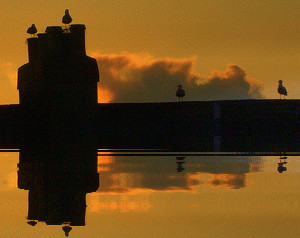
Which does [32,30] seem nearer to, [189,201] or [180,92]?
[180,92]

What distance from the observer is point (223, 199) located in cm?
1027

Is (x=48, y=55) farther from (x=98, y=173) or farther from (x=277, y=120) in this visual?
(x=98, y=173)

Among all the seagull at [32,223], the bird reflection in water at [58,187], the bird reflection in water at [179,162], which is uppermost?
the bird reflection in water at [179,162]

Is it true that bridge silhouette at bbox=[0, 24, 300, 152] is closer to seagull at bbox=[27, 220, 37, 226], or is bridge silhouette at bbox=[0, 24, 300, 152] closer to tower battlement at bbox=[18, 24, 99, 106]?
tower battlement at bbox=[18, 24, 99, 106]

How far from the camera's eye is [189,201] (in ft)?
33.2

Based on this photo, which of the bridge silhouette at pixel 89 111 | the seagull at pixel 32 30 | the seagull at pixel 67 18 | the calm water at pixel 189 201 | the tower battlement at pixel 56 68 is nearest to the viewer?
the calm water at pixel 189 201

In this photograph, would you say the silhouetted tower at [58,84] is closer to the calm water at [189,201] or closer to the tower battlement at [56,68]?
the tower battlement at [56,68]

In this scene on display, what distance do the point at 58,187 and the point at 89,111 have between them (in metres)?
26.8

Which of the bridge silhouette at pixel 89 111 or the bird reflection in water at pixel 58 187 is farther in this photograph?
the bridge silhouette at pixel 89 111

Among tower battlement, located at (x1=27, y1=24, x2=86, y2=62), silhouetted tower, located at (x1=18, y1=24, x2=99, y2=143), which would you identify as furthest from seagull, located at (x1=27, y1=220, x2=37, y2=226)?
tower battlement, located at (x1=27, y1=24, x2=86, y2=62)

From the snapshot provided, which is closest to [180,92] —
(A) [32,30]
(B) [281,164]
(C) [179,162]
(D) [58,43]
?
(D) [58,43]

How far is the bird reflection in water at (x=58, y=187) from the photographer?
920 cm

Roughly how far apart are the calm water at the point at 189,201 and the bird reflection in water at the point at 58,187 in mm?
141

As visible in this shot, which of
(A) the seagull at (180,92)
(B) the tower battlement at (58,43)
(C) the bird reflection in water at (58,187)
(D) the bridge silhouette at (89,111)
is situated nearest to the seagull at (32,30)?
(B) the tower battlement at (58,43)
